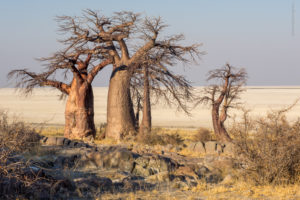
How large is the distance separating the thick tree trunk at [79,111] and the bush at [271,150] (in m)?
→ 8.53

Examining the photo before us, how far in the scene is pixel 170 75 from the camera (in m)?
16.3

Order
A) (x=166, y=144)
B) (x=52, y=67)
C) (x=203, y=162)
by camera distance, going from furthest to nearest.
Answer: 1. (x=52, y=67)
2. (x=166, y=144)
3. (x=203, y=162)

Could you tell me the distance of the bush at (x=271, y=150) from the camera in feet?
30.7

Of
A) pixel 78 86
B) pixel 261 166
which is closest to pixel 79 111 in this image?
pixel 78 86

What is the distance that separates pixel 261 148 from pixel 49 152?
5.63m

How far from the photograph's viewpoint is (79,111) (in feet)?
56.7

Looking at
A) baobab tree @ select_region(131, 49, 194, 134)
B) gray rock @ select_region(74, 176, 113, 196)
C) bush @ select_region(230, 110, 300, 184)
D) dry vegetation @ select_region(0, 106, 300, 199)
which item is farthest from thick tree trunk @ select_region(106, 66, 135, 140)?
gray rock @ select_region(74, 176, 113, 196)

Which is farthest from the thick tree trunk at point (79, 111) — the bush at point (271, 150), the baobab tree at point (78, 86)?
the bush at point (271, 150)

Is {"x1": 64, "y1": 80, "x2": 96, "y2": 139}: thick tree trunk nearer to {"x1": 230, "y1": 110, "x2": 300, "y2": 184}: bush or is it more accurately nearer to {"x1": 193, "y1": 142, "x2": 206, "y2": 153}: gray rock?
{"x1": 193, "y1": 142, "x2": 206, "y2": 153}: gray rock

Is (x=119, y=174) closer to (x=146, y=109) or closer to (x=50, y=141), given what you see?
(x=50, y=141)

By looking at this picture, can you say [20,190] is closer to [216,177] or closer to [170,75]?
[216,177]

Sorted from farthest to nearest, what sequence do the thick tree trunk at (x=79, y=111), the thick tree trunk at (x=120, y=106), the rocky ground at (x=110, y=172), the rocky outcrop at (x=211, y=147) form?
1. the thick tree trunk at (x=79, y=111)
2. the thick tree trunk at (x=120, y=106)
3. the rocky outcrop at (x=211, y=147)
4. the rocky ground at (x=110, y=172)

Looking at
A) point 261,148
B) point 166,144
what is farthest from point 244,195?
point 166,144

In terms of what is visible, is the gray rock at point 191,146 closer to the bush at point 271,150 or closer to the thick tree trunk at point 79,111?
the thick tree trunk at point 79,111
